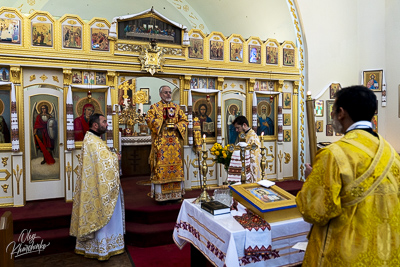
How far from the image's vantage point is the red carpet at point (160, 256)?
456 cm

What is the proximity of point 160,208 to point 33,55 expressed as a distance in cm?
418

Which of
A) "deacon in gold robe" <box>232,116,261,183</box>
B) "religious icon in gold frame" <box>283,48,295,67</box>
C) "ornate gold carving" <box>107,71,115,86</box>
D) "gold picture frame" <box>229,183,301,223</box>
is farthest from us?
"religious icon in gold frame" <box>283,48,295,67</box>

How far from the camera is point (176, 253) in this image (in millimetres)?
4977

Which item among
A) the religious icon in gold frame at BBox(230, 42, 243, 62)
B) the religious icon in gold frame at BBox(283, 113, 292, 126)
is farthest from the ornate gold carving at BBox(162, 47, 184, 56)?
the religious icon in gold frame at BBox(283, 113, 292, 126)

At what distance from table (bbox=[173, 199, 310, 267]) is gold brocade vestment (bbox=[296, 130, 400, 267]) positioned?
69cm

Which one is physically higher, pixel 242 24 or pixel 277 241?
pixel 242 24

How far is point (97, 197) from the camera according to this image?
4.62m

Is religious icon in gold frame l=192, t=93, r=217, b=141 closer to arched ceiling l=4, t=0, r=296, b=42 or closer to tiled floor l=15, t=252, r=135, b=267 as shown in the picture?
arched ceiling l=4, t=0, r=296, b=42

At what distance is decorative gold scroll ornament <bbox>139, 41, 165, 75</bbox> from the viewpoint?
7258 mm

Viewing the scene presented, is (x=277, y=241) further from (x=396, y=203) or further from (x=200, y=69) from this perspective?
(x=200, y=69)

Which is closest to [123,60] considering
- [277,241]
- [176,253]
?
[176,253]

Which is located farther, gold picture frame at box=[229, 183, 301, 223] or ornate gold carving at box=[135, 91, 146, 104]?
ornate gold carving at box=[135, 91, 146, 104]

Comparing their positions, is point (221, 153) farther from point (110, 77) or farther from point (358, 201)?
point (110, 77)

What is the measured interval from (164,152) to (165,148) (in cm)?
8
